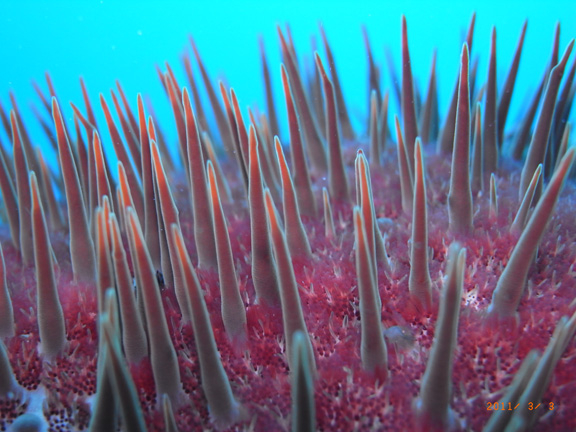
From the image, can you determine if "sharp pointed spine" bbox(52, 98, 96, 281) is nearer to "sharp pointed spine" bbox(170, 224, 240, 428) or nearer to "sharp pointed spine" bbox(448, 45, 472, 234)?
"sharp pointed spine" bbox(170, 224, 240, 428)

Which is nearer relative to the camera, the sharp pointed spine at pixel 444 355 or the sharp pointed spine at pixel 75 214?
the sharp pointed spine at pixel 444 355

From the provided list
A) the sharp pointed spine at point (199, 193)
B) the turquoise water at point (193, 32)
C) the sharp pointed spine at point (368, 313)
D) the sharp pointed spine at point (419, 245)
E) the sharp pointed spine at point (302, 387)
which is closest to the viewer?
the sharp pointed spine at point (302, 387)

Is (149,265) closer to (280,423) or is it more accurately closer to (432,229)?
(280,423)

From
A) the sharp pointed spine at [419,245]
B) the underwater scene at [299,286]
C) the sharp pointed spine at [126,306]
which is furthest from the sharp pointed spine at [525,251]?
the sharp pointed spine at [126,306]

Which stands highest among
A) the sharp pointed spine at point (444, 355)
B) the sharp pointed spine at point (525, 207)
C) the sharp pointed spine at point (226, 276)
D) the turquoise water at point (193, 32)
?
the turquoise water at point (193, 32)

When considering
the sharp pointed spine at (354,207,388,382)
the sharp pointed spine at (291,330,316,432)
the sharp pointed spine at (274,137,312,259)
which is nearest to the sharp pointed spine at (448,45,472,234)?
the sharp pointed spine at (274,137,312,259)

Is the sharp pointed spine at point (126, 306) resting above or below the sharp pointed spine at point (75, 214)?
below

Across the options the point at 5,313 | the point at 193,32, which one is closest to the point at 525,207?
the point at 5,313

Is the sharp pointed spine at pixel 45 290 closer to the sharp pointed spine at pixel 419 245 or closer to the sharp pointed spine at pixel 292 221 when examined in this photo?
the sharp pointed spine at pixel 292 221
